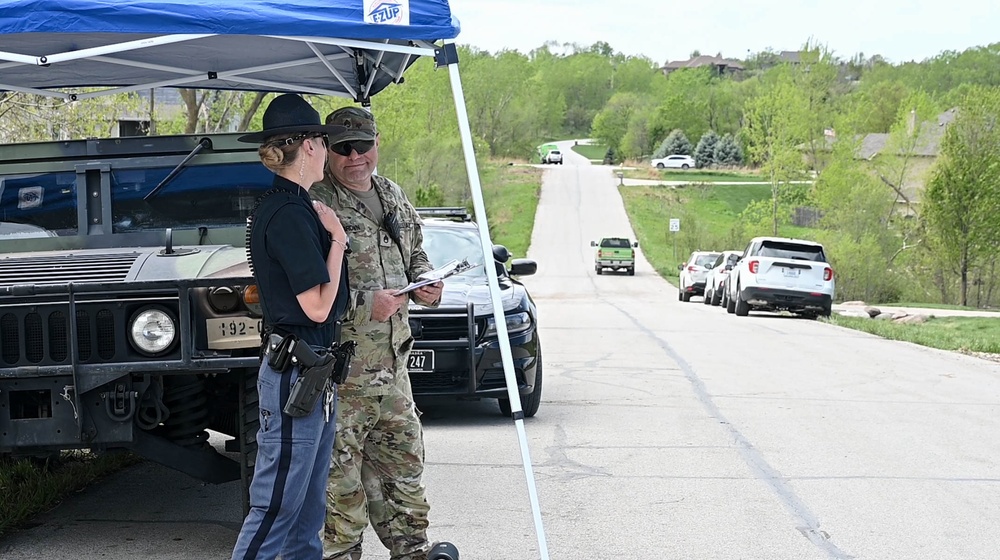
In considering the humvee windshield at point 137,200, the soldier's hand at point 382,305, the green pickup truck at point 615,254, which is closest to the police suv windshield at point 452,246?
the humvee windshield at point 137,200

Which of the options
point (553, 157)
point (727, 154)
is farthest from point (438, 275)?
point (727, 154)

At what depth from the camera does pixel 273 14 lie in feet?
14.5

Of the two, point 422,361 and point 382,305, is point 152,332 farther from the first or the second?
point 422,361

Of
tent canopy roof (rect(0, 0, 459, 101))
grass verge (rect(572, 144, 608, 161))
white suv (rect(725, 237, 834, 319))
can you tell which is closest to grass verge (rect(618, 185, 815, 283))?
white suv (rect(725, 237, 834, 319))

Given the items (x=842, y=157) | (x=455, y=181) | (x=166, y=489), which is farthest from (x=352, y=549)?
(x=842, y=157)

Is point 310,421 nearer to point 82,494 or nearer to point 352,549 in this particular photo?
point 352,549

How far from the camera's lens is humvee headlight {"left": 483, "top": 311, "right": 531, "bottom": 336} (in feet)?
29.4

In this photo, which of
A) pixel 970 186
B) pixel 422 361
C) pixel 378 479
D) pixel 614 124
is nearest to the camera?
pixel 378 479

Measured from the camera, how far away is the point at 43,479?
6809 mm

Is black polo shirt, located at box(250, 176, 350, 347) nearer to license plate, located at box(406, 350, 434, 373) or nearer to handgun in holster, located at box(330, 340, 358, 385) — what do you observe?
handgun in holster, located at box(330, 340, 358, 385)

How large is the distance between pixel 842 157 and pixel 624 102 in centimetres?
9391

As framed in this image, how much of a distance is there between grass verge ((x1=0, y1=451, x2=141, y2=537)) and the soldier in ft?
5.88

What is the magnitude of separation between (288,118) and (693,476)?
4.40m

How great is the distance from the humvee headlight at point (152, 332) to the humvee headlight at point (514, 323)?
4.12 meters
